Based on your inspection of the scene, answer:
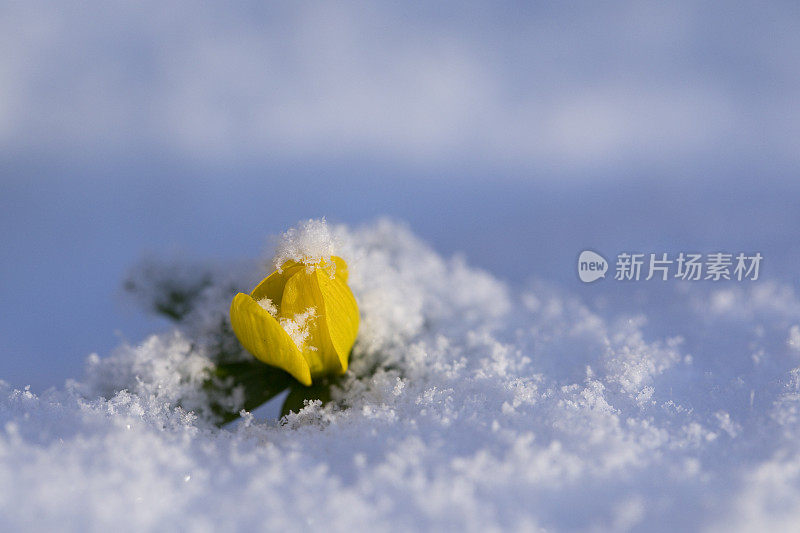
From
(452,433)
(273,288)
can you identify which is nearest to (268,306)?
(273,288)

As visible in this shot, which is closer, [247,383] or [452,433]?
[452,433]

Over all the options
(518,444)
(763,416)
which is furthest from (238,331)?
(763,416)

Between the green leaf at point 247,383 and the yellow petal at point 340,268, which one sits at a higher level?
A: the yellow petal at point 340,268

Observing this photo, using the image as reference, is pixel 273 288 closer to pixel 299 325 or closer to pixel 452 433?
pixel 299 325

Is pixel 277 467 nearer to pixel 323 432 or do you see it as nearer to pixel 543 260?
pixel 323 432

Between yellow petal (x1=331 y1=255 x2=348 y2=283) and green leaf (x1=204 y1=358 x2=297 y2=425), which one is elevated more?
yellow petal (x1=331 y1=255 x2=348 y2=283)
